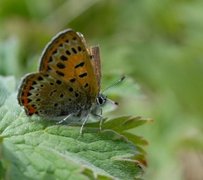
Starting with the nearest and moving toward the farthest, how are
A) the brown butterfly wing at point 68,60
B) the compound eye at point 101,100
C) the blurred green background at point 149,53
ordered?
the brown butterfly wing at point 68,60 < the compound eye at point 101,100 < the blurred green background at point 149,53

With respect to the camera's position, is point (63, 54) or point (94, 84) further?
point (94, 84)

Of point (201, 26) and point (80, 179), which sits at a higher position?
point (80, 179)

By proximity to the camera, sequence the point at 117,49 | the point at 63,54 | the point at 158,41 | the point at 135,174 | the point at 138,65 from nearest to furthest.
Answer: the point at 135,174 → the point at 63,54 → the point at 117,49 → the point at 138,65 → the point at 158,41

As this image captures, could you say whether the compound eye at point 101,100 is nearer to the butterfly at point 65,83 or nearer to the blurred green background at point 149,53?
the butterfly at point 65,83

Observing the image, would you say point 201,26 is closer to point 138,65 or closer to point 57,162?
point 138,65

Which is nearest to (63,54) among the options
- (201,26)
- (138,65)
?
(138,65)

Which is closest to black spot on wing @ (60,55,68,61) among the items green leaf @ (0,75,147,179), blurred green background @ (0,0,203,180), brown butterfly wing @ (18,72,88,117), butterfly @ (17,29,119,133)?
butterfly @ (17,29,119,133)

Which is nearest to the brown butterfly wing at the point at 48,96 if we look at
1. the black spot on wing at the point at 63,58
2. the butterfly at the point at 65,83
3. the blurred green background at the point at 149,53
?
the butterfly at the point at 65,83
